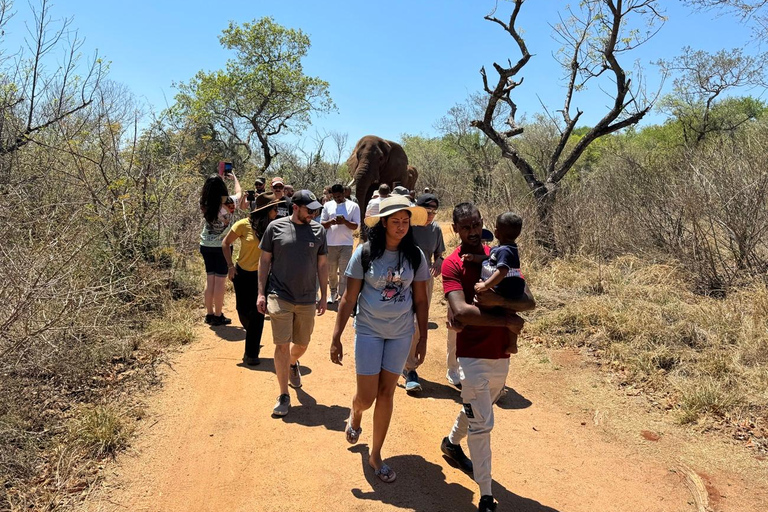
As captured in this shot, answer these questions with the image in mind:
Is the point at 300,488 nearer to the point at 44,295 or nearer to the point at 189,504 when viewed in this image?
the point at 189,504

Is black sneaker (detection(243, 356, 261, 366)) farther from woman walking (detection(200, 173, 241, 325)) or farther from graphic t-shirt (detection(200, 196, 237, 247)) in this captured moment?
graphic t-shirt (detection(200, 196, 237, 247))

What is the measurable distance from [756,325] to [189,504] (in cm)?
585

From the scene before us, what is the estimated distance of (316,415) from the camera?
462 centimetres

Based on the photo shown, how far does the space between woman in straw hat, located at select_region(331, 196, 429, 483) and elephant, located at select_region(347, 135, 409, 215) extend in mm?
10339

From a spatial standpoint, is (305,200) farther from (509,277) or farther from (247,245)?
(509,277)

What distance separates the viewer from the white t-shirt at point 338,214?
7.61 meters

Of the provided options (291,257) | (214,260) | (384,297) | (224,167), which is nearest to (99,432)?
(291,257)

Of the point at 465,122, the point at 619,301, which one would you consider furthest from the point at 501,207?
the point at 465,122

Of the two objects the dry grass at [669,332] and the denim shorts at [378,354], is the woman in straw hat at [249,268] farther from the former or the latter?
the dry grass at [669,332]

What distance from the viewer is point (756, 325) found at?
5.53 m

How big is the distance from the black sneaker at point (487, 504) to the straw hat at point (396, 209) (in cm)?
179

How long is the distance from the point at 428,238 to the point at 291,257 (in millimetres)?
1657

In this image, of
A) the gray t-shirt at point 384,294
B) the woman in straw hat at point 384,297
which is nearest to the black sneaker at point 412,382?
the woman in straw hat at point 384,297

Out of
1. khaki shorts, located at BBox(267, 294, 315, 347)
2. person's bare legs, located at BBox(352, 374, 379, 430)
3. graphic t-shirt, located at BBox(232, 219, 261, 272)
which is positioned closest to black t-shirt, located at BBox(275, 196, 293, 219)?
graphic t-shirt, located at BBox(232, 219, 261, 272)
